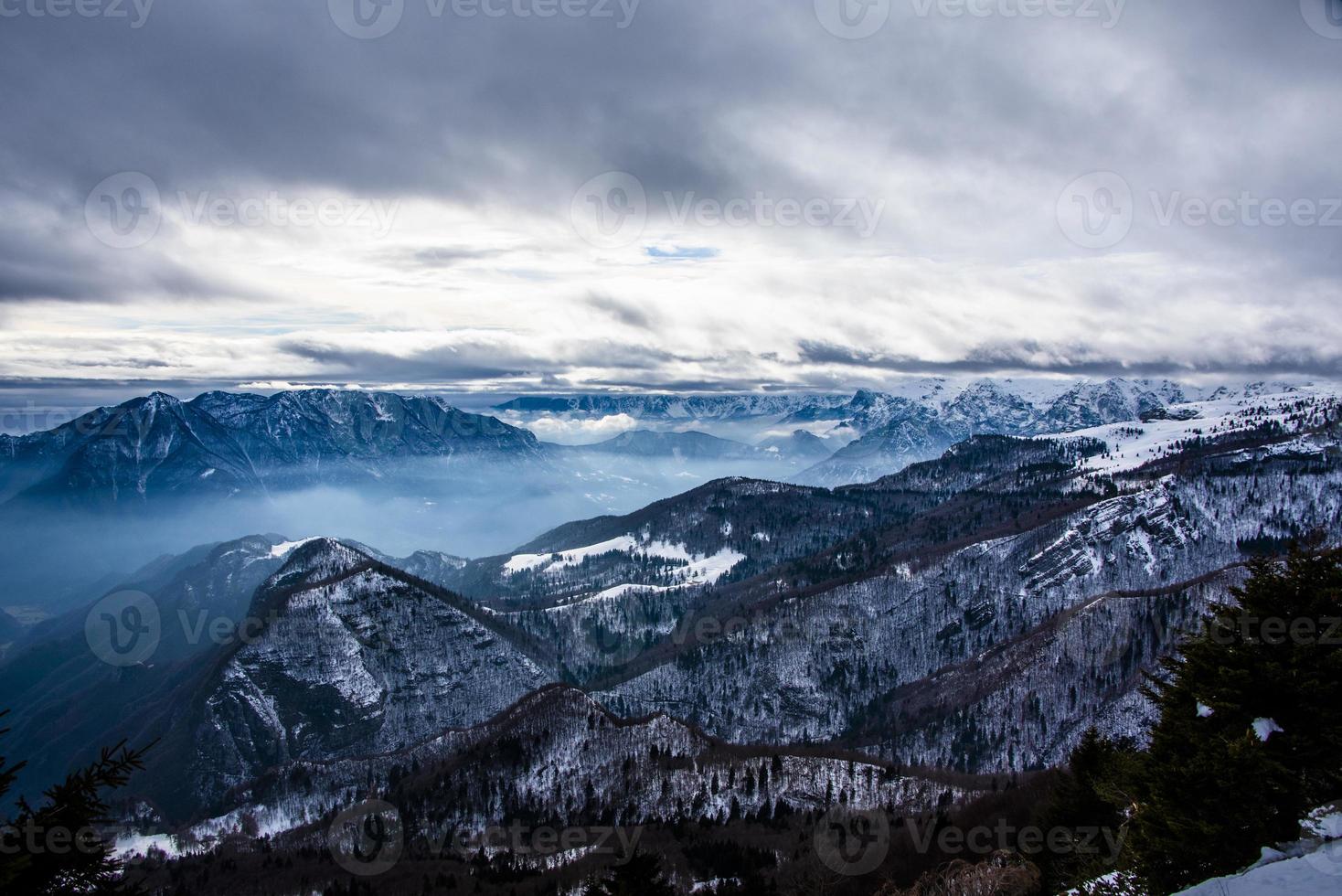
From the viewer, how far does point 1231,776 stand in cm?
3162

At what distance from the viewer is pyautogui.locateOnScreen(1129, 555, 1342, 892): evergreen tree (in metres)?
31.3

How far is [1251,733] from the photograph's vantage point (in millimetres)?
31359

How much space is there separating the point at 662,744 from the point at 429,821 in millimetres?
61522

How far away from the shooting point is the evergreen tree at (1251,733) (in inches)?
1234

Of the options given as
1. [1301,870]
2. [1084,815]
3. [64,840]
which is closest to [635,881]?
[64,840]

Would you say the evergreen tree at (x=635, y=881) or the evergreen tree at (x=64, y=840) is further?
the evergreen tree at (x=635, y=881)

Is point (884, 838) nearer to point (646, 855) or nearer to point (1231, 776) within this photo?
point (646, 855)

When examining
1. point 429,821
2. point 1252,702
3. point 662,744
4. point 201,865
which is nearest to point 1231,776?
point 1252,702

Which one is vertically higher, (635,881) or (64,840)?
(64,840)

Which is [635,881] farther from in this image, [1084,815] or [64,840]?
[1084,815]

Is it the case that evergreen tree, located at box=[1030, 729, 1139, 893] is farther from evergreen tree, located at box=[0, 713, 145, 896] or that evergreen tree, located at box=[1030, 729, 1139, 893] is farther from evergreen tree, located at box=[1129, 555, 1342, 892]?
evergreen tree, located at box=[0, 713, 145, 896]

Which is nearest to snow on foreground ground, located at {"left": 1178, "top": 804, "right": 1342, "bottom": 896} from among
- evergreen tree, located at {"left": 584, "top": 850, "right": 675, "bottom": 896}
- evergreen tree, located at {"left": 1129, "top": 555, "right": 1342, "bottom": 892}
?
evergreen tree, located at {"left": 1129, "top": 555, "right": 1342, "bottom": 892}

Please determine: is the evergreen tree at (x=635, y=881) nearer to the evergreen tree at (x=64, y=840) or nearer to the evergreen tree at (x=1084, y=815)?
the evergreen tree at (x=1084, y=815)

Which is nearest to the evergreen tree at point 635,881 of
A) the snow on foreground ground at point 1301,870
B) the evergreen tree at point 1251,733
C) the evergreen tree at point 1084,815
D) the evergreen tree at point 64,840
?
the evergreen tree at point 1084,815
